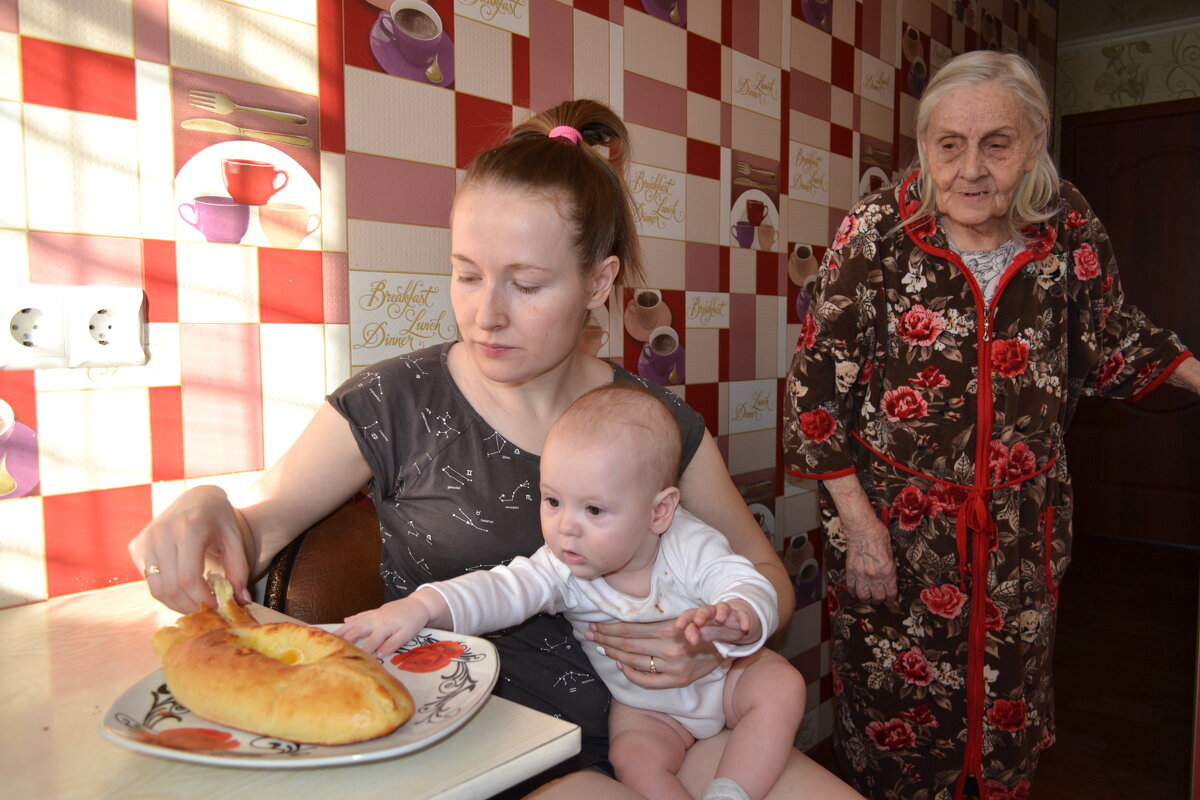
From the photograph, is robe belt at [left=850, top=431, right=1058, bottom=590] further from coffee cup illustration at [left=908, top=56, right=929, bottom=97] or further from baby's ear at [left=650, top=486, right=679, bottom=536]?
coffee cup illustration at [left=908, top=56, right=929, bottom=97]

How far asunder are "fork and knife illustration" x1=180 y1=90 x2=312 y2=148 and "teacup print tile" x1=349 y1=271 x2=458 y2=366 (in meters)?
0.25

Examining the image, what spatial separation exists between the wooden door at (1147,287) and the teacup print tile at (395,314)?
4.44m

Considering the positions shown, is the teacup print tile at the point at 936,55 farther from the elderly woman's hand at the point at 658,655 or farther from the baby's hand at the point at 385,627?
the baby's hand at the point at 385,627

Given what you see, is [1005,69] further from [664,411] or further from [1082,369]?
[664,411]

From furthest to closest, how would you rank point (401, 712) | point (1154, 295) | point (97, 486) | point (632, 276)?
point (1154, 295), point (632, 276), point (97, 486), point (401, 712)

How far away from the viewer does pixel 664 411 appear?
1251 mm

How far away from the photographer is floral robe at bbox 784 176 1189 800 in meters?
1.79

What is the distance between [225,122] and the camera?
1.33 m

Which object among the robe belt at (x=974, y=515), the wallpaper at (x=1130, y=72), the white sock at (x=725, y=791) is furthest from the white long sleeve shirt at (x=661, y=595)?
the wallpaper at (x=1130, y=72)

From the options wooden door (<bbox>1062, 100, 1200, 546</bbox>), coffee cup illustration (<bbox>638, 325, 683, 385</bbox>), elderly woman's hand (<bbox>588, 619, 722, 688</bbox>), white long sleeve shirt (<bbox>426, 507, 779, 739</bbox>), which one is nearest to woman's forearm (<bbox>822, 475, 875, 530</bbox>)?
coffee cup illustration (<bbox>638, 325, 683, 385</bbox>)

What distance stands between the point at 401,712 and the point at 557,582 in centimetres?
50

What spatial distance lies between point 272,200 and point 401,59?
37cm

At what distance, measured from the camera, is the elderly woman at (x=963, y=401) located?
1.77 metres

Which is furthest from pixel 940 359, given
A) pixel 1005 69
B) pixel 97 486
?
pixel 97 486
